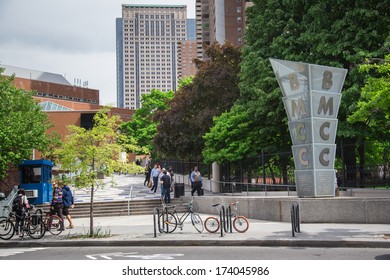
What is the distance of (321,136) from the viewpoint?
1983cm

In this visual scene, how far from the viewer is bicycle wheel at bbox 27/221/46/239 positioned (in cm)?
1783

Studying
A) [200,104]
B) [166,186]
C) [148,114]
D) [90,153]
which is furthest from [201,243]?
[148,114]

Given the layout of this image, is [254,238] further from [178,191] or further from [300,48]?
[300,48]

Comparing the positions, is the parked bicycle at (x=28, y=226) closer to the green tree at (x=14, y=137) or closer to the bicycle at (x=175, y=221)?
the bicycle at (x=175, y=221)

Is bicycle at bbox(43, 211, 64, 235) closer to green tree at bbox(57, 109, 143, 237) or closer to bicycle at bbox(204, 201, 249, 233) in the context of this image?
green tree at bbox(57, 109, 143, 237)

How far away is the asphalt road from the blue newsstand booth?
14.5m

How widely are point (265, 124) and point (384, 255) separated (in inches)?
702

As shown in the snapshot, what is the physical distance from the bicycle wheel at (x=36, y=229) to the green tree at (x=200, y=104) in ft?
65.0

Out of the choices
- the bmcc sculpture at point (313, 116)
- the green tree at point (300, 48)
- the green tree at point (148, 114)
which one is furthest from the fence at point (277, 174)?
the green tree at point (148, 114)

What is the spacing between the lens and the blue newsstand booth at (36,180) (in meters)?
29.3

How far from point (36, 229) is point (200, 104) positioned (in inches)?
889

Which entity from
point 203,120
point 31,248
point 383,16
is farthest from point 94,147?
point 203,120

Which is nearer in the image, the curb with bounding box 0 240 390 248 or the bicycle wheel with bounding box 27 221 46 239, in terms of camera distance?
the curb with bounding box 0 240 390 248

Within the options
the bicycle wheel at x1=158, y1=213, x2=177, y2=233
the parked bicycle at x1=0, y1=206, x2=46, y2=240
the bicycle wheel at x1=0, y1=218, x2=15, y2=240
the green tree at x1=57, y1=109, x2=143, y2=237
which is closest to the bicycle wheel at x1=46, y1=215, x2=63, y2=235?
the parked bicycle at x1=0, y1=206, x2=46, y2=240
